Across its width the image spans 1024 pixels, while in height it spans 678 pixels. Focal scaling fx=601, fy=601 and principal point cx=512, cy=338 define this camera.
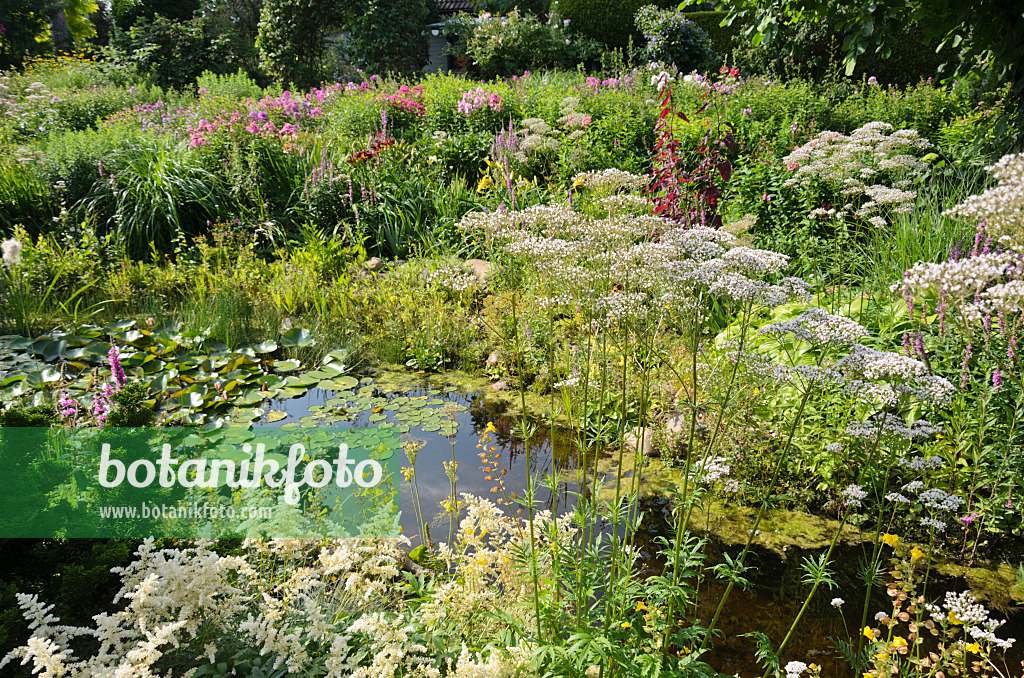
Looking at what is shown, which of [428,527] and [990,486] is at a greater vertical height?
[990,486]

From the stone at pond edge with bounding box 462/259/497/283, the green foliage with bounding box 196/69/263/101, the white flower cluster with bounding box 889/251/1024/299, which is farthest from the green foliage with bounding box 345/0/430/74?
the white flower cluster with bounding box 889/251/1024/299

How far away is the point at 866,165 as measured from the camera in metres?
5.41

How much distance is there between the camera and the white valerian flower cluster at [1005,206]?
5.63ft

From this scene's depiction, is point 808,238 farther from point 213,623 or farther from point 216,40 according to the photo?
point 216,40

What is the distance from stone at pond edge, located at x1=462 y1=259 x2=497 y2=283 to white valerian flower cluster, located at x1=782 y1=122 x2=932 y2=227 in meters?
2.72

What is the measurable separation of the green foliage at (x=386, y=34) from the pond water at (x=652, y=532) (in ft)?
49.8

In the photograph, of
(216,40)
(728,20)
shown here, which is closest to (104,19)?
(216,40)

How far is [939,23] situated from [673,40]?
12379 millimetres

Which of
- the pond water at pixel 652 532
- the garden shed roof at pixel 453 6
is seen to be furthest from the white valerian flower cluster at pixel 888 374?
the garden shed roof at pixel 453 6

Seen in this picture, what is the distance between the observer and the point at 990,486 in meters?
3.01

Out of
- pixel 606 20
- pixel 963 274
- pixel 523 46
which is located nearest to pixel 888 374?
pixel 963 274

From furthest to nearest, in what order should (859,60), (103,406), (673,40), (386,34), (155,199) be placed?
(386,34), (673,40), (859,60), (155,199), (103,406)

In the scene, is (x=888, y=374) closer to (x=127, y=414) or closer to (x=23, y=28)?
(x=127, y=414)

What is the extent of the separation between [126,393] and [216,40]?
775 inches
